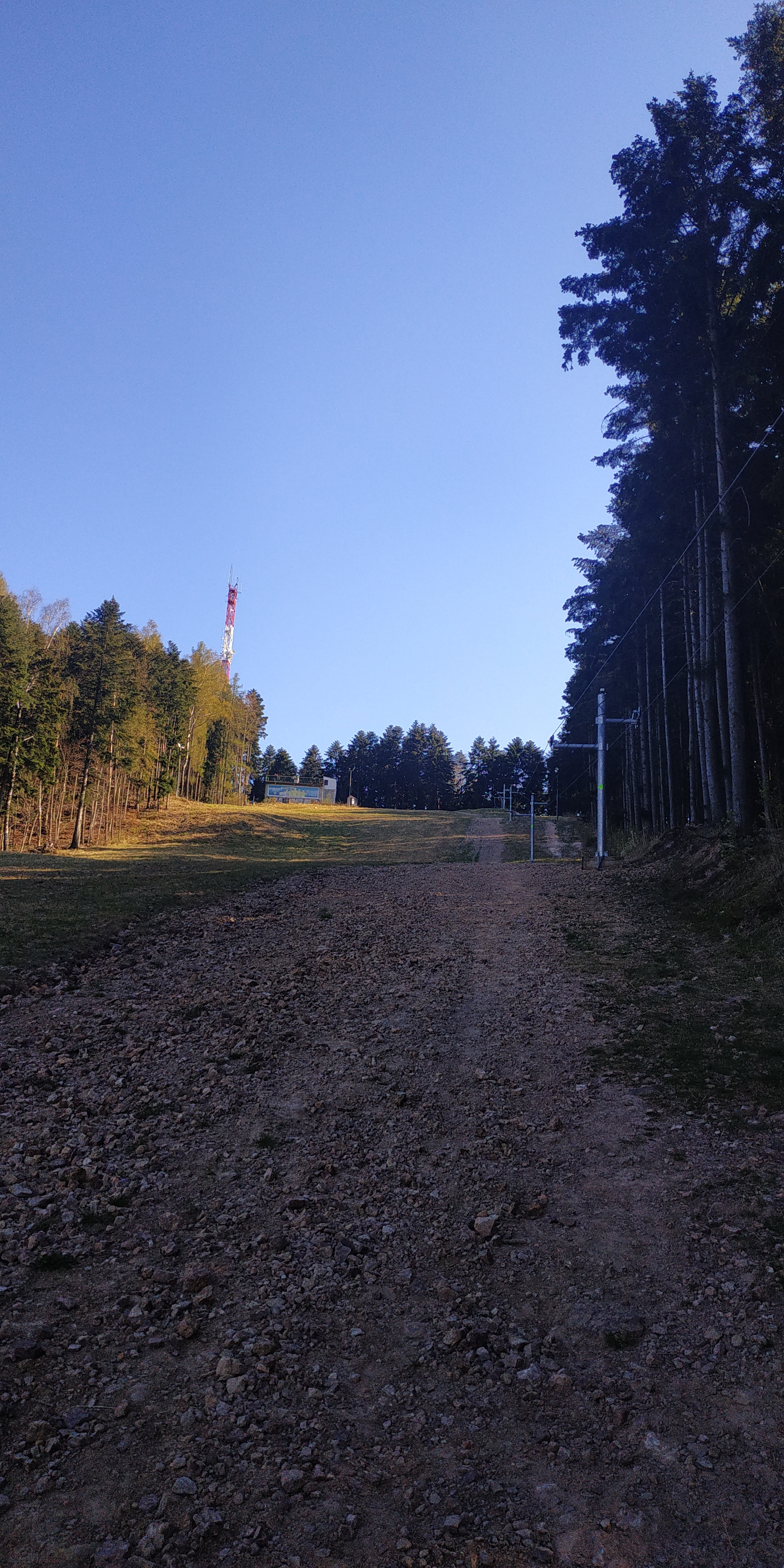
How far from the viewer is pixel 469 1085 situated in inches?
339

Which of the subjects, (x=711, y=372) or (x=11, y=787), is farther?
(x=11, y=787)

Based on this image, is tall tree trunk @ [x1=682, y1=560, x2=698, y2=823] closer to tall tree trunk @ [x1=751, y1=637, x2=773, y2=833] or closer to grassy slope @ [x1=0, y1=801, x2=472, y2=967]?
tall tree trunk @ [x1=751, y1=637, x2=773, y2=833]

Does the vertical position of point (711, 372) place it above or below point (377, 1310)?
above

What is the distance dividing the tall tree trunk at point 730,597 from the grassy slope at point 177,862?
1408 centimetres

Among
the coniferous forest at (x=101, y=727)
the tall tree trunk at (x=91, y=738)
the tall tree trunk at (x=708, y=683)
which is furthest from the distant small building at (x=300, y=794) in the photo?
the tall tree trunk at (x=708, y=683)

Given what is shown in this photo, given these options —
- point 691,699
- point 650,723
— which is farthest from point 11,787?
point 691,699

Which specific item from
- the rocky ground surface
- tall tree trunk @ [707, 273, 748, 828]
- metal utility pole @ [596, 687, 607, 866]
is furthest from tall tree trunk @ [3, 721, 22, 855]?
tall tree trunk @ [707, 273, 748, 828]

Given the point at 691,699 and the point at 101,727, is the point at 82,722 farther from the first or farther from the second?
the point at 691,699

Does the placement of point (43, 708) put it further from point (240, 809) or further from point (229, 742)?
point (229, 742)

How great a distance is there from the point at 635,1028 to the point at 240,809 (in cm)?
6085

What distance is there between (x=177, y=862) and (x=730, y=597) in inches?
871

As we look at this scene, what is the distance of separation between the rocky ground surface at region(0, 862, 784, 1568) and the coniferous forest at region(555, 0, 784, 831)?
39.2 ft

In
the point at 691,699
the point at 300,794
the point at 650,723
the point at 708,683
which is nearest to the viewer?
the point at 708,683

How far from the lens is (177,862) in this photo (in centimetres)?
3073
